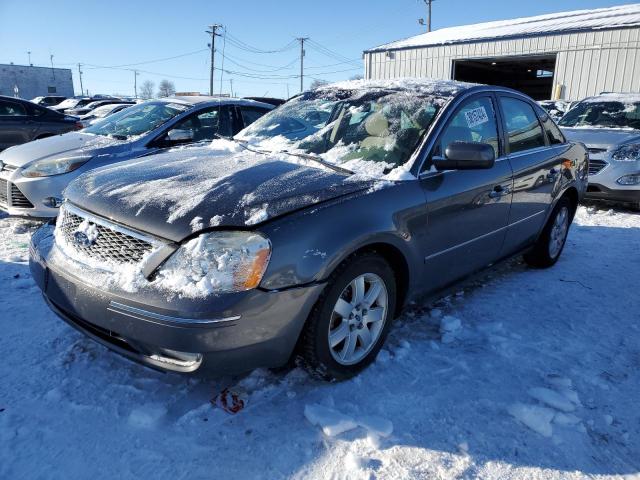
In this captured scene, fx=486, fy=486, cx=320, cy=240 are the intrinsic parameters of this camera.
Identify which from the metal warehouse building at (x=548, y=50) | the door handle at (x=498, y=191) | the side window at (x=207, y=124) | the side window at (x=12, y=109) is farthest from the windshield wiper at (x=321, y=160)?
the metal warehouse building at (x=548, y=50)

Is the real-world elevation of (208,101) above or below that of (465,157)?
above

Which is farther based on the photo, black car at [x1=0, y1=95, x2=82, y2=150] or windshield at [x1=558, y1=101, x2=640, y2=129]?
black car at [x1=0, y1=95, x2=82, y2=150]

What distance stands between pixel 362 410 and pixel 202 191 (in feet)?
4.36

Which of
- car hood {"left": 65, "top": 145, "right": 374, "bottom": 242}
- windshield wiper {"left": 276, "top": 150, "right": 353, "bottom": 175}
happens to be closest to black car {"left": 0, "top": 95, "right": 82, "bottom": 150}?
car hood {"left": 65, "top": 145, "right": 374, "bottom": 242}

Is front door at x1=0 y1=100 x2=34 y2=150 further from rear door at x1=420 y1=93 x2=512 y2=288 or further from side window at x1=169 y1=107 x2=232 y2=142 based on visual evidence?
rear door at x1=420 y1=93 x2=512 y2=288

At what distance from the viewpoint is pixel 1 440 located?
206 cm

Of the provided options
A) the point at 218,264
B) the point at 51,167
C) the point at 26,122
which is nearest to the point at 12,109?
the point at 26,122

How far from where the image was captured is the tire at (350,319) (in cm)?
232

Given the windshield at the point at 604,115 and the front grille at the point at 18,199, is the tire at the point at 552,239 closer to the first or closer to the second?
the windshield at the point at 604,115

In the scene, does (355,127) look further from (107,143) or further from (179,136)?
(107,143)

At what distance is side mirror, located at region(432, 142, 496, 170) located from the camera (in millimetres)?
2797

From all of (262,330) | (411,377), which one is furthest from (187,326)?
(411,377)

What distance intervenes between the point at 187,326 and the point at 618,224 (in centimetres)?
622

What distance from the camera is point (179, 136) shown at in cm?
543
